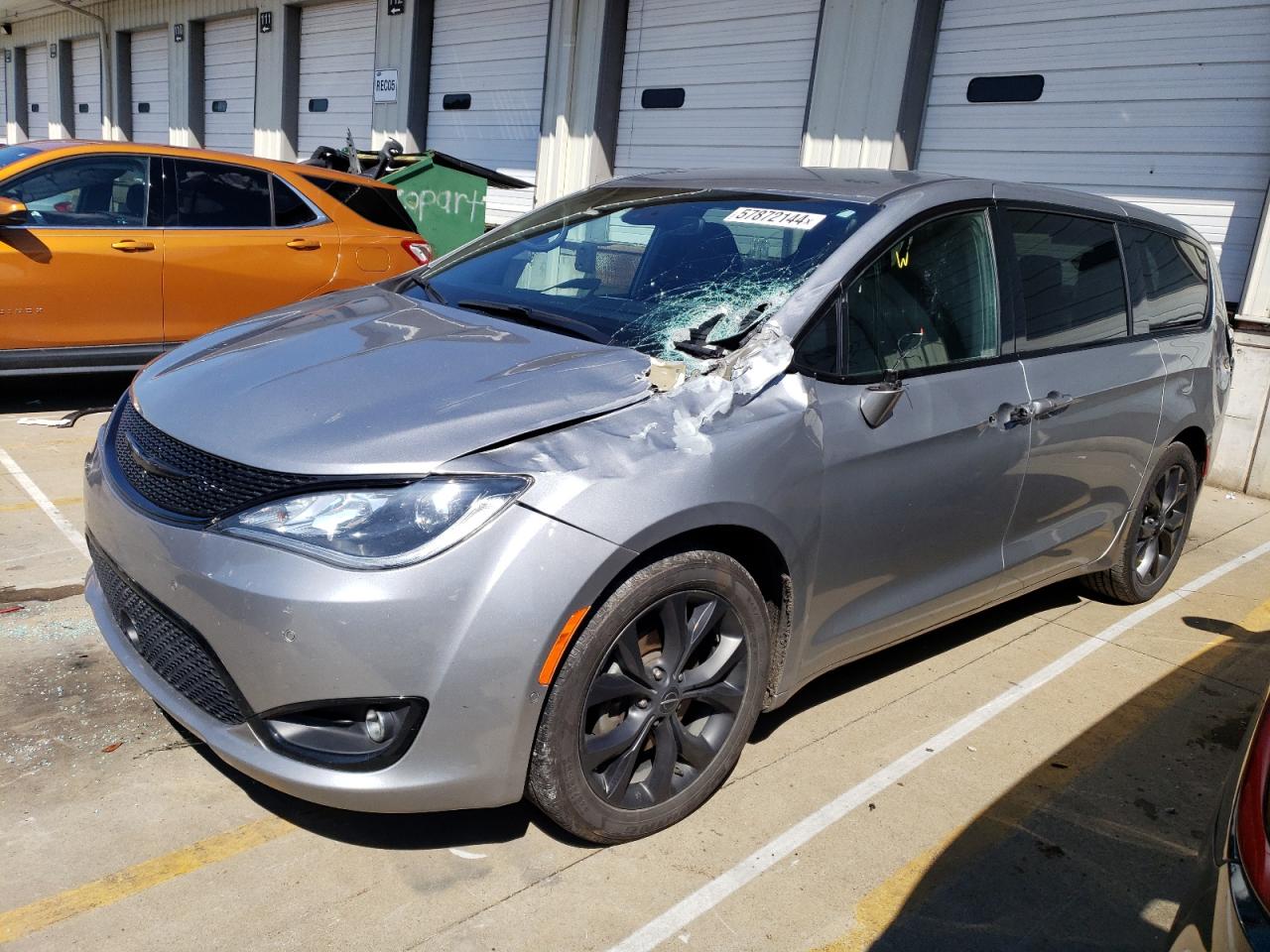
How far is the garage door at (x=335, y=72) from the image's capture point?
14203 mm

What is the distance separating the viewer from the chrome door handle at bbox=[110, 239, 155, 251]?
601 centimetres

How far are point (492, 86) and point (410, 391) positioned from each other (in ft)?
35.5

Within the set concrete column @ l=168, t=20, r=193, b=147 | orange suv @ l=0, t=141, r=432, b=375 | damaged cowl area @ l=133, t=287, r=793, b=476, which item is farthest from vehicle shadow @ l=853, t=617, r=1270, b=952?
concrete column @ l=168, t=20, r=193, b=147

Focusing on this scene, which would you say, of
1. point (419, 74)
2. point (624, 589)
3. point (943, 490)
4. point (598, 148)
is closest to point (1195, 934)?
point (624, 589)

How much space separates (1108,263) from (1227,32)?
411 cm

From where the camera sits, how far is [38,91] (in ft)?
81.2

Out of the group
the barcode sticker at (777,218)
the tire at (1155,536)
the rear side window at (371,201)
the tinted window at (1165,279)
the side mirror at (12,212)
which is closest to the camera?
the barcode sticker at (777,218)

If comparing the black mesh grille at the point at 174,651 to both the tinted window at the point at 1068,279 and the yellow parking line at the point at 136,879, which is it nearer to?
the yellow parking line at the point at 136,879

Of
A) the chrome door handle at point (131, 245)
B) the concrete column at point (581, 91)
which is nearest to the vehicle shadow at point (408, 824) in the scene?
the chrome door handle at point (131, 245)

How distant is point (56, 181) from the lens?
19.5 feet

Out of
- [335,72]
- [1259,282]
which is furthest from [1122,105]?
[335,72]

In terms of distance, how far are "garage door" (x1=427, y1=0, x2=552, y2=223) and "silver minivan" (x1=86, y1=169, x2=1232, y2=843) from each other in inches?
338

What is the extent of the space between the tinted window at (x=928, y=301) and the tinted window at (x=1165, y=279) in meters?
1.09

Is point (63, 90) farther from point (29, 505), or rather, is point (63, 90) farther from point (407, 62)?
point (29, 505)
